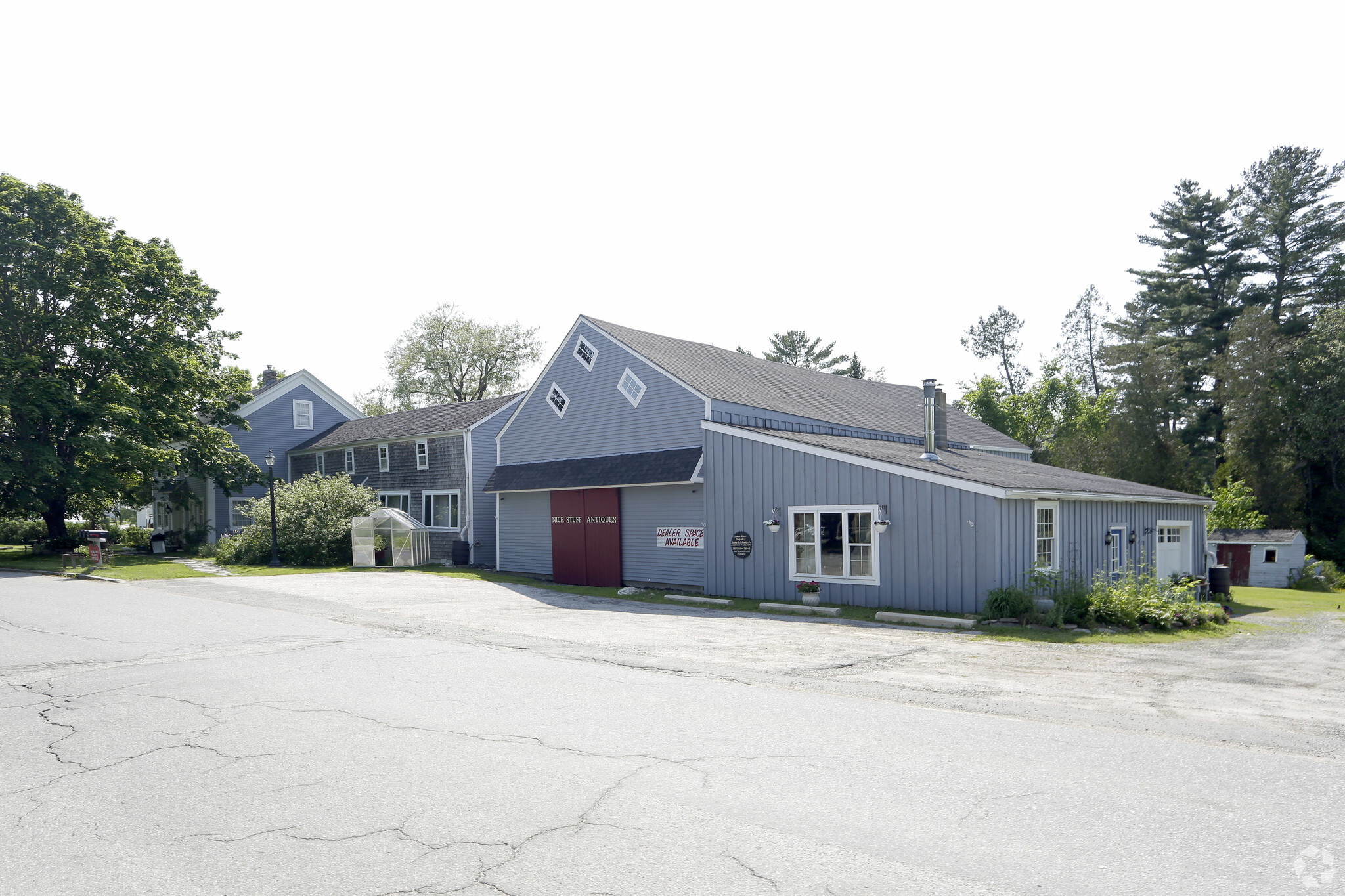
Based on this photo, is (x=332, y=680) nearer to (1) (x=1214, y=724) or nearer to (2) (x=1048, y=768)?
(2) (x=1048, y=768)

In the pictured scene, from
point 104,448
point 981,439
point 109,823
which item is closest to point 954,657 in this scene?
point 109,823

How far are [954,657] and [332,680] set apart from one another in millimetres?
8264

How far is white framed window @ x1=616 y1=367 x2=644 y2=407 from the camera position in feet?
78.0

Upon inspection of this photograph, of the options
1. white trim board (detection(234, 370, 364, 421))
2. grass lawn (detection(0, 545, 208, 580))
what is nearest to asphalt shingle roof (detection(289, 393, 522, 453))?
white trim board (detection(234, 370, 364, 421))

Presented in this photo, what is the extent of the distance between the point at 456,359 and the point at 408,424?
3006cm

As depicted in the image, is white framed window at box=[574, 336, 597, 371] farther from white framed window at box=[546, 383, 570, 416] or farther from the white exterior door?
the white exterior door

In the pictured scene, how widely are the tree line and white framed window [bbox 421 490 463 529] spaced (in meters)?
36.4

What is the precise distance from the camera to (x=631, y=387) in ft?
78.8

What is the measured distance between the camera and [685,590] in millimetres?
22062

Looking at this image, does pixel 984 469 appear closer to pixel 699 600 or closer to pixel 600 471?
→ pixel 699 600

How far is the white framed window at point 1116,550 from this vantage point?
2041cm

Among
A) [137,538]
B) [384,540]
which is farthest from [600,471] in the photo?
[137,538]

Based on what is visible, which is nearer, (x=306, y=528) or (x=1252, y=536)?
(x=306, y=528)

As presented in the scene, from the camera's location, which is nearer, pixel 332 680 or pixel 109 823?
pixel 109 823
